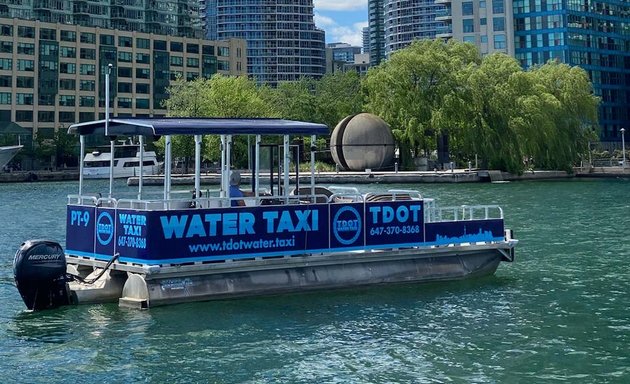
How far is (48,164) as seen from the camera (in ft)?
420

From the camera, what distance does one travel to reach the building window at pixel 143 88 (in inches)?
5541

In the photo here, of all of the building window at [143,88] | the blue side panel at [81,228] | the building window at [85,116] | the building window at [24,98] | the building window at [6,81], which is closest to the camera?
the blue side panel at [81,228]

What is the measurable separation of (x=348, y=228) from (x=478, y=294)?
3.73m

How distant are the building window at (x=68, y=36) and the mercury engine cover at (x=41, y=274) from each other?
402 feet

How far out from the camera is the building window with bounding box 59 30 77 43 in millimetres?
132625

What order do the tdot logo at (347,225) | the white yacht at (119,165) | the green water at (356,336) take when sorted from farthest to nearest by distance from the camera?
the white yacht at (119,165)
the tdot logo at (347,225)
the green water at (356,336)

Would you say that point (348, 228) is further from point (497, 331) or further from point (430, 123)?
point (430, 123)

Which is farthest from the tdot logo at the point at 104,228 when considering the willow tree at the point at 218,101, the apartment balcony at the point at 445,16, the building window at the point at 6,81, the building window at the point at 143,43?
the building window at the point at 143,43

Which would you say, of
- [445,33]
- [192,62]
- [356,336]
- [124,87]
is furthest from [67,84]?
[356,336]

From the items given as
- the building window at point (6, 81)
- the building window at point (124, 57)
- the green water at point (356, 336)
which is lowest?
the green water at point (356, 336)

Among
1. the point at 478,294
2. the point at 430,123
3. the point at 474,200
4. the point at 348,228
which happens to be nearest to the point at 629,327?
the point at 478,294

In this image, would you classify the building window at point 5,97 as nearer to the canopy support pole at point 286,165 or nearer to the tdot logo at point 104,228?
the tdot logo at point 104,228

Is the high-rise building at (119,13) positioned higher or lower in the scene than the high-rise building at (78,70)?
higher

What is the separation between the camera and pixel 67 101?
13175 centimetres
